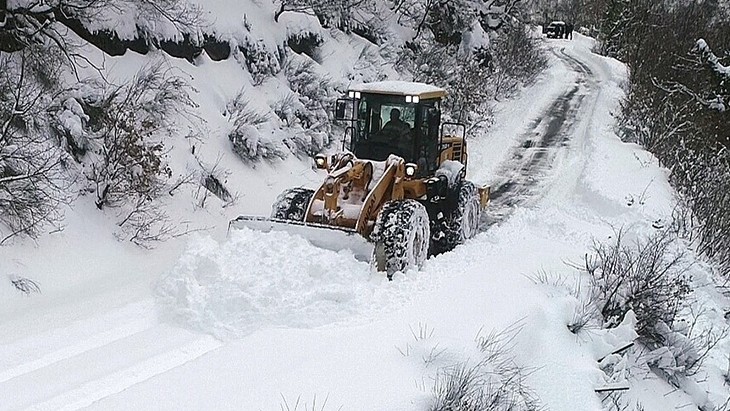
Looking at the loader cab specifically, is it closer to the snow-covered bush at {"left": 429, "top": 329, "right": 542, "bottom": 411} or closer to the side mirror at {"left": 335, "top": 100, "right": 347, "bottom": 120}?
the side mirror at {"left": 335, "top": 100, "right": 347, "bottom": 120}

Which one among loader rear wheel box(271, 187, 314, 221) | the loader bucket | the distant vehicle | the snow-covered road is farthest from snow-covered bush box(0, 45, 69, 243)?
the distant vehicle

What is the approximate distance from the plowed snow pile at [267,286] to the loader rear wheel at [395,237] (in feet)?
0.67

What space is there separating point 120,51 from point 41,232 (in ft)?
16.9

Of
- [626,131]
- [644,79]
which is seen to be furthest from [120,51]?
[644,79]

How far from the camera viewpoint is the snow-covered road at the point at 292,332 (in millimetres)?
5512

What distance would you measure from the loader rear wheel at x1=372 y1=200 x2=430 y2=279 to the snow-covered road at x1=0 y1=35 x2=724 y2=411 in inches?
8.3

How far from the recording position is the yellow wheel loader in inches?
317

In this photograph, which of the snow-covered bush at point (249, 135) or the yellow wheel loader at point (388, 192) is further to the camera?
the snow-covered bush at point (249, 135)

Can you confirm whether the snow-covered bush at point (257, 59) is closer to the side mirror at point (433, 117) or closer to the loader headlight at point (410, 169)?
the side mirror at point (433, 117)

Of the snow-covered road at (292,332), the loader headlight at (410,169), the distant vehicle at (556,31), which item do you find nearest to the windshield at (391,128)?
the loader headlight at (410,169)

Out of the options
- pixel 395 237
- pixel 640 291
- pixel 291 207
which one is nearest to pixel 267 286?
pixel 395 237

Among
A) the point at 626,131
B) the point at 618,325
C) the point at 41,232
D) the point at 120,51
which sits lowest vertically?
the point at 626,131

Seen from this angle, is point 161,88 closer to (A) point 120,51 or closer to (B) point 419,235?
(A) point 120,51

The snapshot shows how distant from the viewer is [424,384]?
18.8 feet
